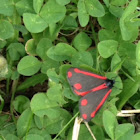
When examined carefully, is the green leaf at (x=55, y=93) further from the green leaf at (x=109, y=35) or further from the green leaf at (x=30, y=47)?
the green leaf at (x=109, y=35)

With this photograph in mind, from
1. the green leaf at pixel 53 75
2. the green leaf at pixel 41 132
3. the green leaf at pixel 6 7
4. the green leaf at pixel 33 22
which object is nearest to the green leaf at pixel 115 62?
the green leaf at pixel 53 75

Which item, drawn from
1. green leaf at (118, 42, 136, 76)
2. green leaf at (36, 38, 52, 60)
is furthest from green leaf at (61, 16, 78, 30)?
green leaf at (118, 42, 136, 76)

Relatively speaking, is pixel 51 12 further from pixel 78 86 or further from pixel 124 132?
pixel 124 132

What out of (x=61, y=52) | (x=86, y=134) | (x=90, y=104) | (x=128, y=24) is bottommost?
(x=86, y=134)

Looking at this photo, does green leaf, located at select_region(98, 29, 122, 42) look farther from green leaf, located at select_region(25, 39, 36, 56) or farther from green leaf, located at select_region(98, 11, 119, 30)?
green leaf, located at select_region(25, 39, 36, 56)

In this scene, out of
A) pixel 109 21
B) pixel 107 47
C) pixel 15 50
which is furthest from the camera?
pixel 15 50

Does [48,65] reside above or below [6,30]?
below

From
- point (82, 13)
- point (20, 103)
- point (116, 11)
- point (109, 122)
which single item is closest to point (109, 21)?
point (116, 11)
